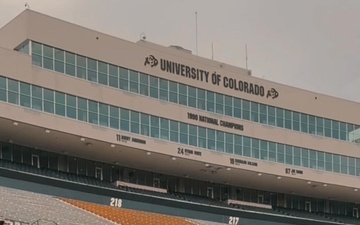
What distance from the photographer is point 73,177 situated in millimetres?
41469

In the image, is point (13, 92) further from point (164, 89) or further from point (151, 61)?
point (164, 89)

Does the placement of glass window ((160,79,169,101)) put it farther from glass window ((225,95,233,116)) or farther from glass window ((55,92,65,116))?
glass window ((55,92,65,116))

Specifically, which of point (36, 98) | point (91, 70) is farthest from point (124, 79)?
point (36, 98)

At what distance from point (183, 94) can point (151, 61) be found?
2.35 m

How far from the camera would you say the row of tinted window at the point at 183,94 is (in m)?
38.0

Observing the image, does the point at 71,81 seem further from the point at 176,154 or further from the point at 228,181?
the point at 228,181

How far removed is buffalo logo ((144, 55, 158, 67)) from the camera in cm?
4092

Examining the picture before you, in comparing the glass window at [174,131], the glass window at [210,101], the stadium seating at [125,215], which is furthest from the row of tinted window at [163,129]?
the stadium seating at [125,215]

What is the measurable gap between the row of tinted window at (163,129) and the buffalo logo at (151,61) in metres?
2.36

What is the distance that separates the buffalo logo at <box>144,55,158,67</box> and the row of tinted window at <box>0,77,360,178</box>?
7.73ft

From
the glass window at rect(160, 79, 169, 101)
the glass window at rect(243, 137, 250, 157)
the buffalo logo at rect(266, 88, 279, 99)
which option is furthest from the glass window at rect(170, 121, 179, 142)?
the buffalo logo at rect(266, 88, 279, 99)

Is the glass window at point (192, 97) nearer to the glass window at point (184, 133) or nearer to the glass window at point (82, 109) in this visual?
the glass window at point (184, 133)

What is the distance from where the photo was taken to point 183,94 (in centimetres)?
4212

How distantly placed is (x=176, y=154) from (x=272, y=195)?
1119cm
